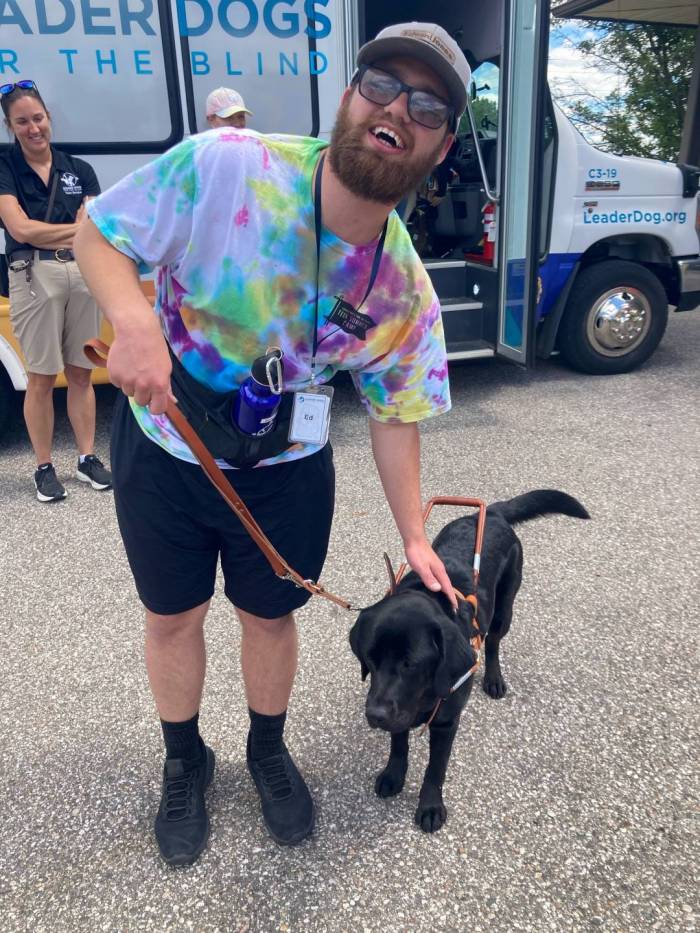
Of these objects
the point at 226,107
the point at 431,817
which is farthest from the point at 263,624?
the point at 226,107

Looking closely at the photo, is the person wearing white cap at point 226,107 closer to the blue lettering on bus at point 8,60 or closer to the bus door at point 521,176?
the blue lettering on bus at point 8,60

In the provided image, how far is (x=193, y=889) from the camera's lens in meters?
1.77

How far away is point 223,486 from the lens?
1.54m

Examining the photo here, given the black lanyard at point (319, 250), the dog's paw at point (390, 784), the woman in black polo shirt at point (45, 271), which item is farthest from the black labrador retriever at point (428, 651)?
the woman in black polo shirt at point (45, 271)

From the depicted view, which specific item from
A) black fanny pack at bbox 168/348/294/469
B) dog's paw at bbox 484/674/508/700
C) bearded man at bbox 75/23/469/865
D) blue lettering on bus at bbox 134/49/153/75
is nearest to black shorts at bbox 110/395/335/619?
bearded man at bbox 75/23/469/865

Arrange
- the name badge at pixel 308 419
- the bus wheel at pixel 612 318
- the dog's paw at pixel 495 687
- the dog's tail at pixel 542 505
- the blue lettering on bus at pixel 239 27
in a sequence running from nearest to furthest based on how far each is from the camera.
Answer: the name badge at pixel 308 419
the dog's paw at pixel 495 687
the dog's tail at pixel 542 505
the blue lettering on bus at pixel 239 27
the bus wheel at pixel 612 318

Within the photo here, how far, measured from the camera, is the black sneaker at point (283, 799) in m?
1.89

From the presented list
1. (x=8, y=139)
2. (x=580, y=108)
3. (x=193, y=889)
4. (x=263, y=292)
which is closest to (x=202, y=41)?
(x=8, y=139)

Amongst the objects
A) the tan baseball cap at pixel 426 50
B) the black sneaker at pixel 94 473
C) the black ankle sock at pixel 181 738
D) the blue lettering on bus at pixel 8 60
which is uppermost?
the blue lettering on bus at pixel 8 60

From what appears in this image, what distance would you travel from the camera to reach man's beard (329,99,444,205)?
1312 millimetres

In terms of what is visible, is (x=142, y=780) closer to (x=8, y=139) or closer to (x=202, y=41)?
(x=8, y=139)

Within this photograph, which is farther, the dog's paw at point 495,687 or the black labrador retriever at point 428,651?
the dog's paw at point 495,687

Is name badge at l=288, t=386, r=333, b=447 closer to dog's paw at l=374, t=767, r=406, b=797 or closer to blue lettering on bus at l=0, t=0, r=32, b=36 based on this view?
dog's paw at l=374, t=767, r=406, b=797

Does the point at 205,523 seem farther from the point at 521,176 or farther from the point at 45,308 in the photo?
the point at 521,176
